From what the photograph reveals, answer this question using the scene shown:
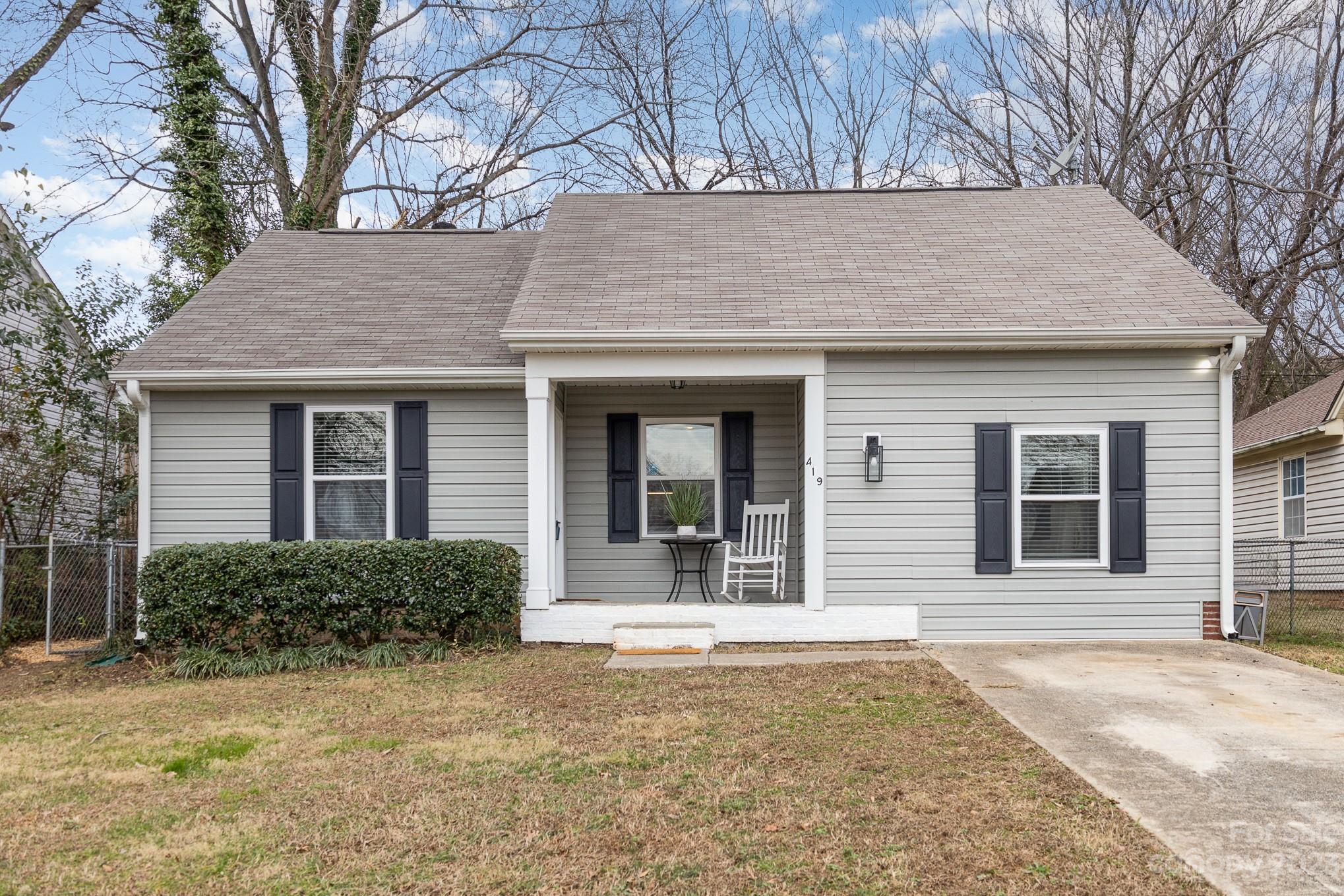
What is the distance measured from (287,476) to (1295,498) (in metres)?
14.0

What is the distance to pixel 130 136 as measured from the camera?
1486 centimetres

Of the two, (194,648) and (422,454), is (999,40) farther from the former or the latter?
(194,648)

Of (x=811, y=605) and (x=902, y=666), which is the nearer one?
(x=902, y=666)

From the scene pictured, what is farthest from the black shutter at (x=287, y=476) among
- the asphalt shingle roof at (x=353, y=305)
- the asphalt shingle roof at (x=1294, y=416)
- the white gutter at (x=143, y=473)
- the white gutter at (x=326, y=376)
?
the asphalt shingle roof at (x=1294, y=416)

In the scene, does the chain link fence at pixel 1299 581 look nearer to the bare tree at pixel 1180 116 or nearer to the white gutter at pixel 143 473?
the bare tree at pixel 1180 116

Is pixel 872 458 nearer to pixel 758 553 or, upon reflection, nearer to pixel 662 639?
pixel 758 553

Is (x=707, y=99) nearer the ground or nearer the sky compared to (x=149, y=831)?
nearer the sky

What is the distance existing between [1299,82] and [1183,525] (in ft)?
47.5

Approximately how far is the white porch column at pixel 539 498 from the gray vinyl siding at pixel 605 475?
143 cm

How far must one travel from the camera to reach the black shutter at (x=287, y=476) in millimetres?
8523

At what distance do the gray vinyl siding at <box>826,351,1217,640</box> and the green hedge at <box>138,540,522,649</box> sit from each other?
3.06 m

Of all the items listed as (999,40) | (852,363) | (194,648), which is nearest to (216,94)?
(194,648)

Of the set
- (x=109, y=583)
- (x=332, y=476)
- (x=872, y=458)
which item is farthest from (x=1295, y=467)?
(x=109, y=583)

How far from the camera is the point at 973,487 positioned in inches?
315
